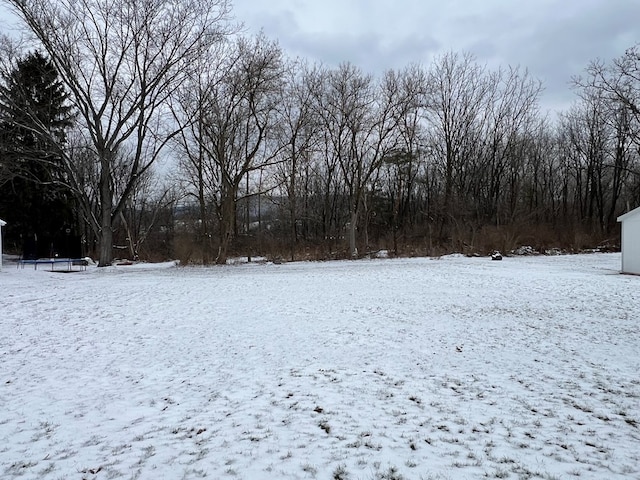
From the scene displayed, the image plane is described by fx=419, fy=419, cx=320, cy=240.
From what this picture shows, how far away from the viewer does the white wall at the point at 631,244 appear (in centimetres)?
1571

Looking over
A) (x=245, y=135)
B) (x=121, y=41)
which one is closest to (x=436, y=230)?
(x=245, y=135)

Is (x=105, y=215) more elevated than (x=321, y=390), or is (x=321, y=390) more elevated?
(x=105, y=215)

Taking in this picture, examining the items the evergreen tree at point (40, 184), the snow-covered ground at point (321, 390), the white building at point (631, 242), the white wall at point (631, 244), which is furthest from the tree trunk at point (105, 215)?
the white wall at point (631, 244)

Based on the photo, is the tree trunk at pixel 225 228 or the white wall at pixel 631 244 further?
the tree trunk at pixel 225 228

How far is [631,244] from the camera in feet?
52.5

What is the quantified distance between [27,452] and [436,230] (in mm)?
34279

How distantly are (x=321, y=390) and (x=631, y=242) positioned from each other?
1642cm

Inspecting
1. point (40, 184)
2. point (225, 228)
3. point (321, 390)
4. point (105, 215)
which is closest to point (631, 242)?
point (321, 390)

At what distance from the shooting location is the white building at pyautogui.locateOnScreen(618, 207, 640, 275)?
1571cm

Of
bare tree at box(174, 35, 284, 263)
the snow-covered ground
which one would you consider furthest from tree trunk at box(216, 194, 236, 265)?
the snow-covered ground

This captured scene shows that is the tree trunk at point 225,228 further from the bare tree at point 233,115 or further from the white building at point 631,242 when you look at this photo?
the white building at point 631,242

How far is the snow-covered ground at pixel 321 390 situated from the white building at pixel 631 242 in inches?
280

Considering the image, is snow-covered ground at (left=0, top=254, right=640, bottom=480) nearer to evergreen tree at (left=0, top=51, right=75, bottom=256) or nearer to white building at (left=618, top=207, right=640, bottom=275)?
white building at (left=618, top=207, right=640, bottom=275)

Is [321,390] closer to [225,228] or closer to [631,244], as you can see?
[631,244]
